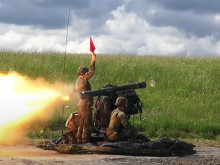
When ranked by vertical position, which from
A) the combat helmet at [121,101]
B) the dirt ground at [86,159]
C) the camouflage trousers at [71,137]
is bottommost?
the dirt ground at [86,159]

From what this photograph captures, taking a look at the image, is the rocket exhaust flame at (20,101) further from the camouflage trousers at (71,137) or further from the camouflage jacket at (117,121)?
the camouflage jacket at (117,121)

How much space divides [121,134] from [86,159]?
1709 millimetres

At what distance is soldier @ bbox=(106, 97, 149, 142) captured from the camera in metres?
15.6

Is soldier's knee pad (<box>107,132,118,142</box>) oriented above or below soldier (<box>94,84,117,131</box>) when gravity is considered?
below

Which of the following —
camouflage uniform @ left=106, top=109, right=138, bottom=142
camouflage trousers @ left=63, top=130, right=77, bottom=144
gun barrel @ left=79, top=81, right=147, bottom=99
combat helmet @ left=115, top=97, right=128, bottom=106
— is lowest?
camouflage trousers @ left=63, top=130, right=77, bottom=144

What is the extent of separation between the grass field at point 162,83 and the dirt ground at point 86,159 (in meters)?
4.65

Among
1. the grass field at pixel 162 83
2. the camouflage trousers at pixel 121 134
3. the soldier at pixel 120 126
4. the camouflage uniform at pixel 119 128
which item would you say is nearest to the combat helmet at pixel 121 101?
the soldier at pixel 120 126

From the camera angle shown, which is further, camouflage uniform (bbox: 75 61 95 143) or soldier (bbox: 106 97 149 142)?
camouflage uniform (bbox: 75 61 95 143)

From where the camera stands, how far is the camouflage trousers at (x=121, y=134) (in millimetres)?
15852

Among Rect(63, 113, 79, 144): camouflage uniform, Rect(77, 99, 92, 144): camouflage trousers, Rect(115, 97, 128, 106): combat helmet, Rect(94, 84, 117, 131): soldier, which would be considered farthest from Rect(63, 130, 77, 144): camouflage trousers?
Rect(115, 97, 128, 106): combat helmet

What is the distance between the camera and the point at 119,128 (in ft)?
52.5

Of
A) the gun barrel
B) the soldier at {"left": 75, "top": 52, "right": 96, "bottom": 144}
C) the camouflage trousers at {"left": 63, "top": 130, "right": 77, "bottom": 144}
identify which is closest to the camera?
the gun barrel

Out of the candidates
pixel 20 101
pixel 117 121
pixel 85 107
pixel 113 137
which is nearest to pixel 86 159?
pixel 113 137

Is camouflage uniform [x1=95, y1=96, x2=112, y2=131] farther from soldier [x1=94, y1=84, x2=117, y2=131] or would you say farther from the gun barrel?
the gun barrel
